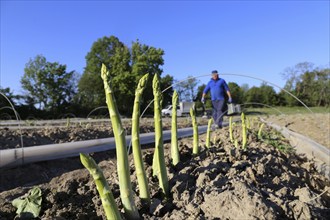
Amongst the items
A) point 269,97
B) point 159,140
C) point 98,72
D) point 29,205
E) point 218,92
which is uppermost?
point 98,72

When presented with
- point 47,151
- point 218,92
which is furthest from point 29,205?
point 218,92

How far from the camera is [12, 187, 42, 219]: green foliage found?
1716 millimetres

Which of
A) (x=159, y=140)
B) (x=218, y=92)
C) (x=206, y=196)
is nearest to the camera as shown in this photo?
(x=206, y=196)

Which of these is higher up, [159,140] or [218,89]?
[218,89]

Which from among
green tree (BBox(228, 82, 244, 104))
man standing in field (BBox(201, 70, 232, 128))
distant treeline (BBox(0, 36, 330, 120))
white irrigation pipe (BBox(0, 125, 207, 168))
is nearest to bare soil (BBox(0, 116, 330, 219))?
white irrigation pipe (BBox(0, 125, 207, 168))

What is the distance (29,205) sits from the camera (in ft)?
5.79

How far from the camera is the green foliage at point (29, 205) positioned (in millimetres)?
1716

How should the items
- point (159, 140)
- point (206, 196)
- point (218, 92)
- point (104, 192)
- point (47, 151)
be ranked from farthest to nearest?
point (218, 92) → point (47, 151) → point (159, 140) → point (206, 196) → point (104, 192)

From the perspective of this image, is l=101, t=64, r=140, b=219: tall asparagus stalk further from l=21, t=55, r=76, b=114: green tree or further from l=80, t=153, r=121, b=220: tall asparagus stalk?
l=21, t=55, r=76, b=114: green tree

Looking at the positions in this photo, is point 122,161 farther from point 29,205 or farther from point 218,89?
point 218,89

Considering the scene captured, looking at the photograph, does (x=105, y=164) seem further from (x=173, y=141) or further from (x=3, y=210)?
(x=3, y=210)

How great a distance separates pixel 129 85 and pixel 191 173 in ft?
113

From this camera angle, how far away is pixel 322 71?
139 ft

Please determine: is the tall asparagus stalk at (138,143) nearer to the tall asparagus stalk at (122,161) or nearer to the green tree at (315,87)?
the tall asparagus stalk at (122,161)
